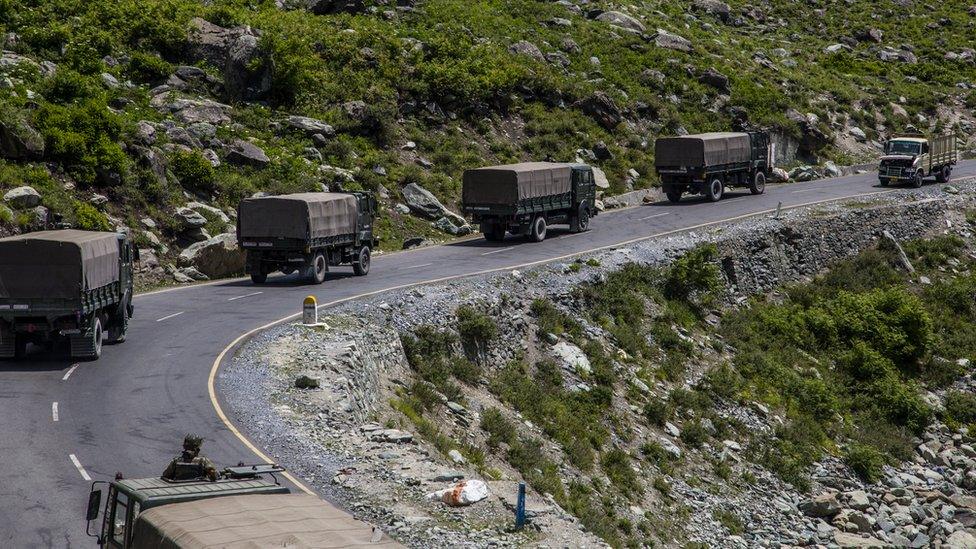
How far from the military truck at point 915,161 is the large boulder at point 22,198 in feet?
142

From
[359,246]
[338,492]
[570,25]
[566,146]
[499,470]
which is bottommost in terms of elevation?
[499,470]

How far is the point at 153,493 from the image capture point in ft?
36.1

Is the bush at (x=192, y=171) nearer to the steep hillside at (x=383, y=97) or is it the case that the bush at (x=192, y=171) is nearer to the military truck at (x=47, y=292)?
the steep hillside at (x=383, y=97)

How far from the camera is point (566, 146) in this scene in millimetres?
58312

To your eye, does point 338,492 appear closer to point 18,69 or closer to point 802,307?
point 802,307

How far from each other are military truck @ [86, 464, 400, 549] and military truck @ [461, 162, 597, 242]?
31239mm

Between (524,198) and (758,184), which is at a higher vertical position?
(524,198)

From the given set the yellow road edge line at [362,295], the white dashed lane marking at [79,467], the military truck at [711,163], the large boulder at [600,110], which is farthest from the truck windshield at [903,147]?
the white dashed lane marking at [79,467]

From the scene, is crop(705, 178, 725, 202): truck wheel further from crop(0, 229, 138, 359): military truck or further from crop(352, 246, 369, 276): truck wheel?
crop(0, 229, 138, 359): military truck

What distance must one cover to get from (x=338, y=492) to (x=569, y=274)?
21.0 metres

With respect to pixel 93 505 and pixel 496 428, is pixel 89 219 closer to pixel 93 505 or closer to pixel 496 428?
pixel 496 428

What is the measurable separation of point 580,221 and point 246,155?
1548 centimetres

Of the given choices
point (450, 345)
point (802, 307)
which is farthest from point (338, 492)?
point (802, 307)

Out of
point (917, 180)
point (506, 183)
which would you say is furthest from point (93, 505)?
point (917, 180)
